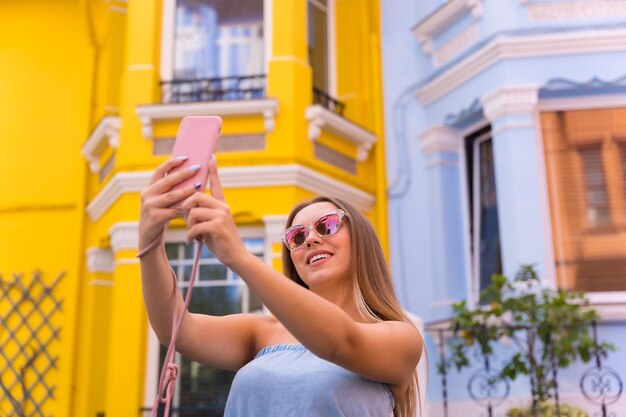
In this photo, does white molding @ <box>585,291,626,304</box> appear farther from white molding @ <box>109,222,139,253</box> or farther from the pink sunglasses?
the pink sunglasses

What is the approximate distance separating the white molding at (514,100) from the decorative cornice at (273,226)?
88.2 inches

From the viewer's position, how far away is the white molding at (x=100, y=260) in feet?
25.2

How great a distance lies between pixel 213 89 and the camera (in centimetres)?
718

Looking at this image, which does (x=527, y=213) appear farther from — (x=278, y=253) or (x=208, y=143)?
(x=208, y=143)

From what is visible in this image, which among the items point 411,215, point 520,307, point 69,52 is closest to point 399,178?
point 411,215

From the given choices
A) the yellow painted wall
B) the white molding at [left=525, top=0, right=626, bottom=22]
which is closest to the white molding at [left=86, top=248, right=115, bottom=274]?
the yellow painted wall

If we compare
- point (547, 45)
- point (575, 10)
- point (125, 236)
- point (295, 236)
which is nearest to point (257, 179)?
point (125, 236)

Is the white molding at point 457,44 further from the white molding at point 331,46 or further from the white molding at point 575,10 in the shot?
the white molding at point 331,46

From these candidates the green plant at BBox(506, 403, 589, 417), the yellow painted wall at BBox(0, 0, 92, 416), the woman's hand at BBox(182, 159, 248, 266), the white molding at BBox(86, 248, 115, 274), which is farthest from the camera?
the yellow painted wall at BBox(0, 0, 92, 416)

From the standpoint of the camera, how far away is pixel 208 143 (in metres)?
1.50

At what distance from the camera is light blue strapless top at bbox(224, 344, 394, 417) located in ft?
4.92

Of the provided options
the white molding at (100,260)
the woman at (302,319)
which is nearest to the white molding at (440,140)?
the white molding at (100,260)

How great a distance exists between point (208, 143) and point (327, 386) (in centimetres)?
57

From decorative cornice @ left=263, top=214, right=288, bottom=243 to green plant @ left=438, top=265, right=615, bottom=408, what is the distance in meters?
1.77
